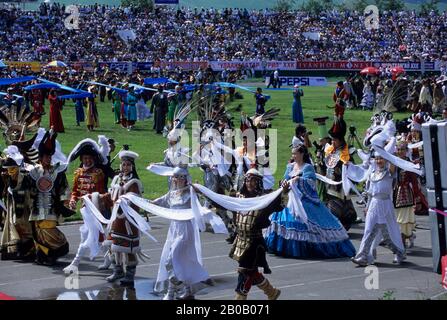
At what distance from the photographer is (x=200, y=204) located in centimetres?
1402

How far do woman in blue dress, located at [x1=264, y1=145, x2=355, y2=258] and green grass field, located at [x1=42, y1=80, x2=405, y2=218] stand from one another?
15.5ft

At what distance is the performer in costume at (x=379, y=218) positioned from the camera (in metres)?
14.4

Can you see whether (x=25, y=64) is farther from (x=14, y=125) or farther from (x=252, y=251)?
(x=252, y=251)

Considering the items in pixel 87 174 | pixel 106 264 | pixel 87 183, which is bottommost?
pixel 106 264

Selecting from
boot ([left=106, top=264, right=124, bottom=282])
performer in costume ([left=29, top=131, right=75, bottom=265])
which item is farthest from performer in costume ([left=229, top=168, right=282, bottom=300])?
performer in costume ([left=29, top=131, right=75, bottom=265])

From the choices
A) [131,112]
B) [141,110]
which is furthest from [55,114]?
[141,110]

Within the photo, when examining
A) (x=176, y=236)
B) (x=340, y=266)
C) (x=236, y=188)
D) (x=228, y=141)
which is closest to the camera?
(x=176, y=236)

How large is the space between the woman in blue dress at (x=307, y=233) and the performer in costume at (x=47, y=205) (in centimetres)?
318

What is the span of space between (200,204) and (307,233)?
194 cm

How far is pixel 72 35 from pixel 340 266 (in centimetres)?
4839

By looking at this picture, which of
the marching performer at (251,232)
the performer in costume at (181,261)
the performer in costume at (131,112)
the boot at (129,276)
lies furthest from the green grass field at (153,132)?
the marching performer at (251,232)

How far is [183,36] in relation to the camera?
216 ft
